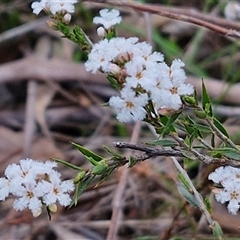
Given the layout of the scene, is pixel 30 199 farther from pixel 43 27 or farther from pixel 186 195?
pixel 43 27

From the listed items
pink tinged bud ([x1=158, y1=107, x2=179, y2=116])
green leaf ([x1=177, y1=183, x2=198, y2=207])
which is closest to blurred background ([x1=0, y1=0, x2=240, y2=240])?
green leaf ([x1=177, y1=183, x2=198, y2=207])

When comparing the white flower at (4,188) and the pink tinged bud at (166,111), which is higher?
the pink tinged bud at (166,111)

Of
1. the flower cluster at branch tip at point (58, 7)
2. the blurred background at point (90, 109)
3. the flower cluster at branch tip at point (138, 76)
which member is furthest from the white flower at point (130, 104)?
the blurred background at point (90, 109)

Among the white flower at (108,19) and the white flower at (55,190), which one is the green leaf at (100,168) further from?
the white flower at (108,19)

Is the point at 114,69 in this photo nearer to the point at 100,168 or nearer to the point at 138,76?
the point at 138,76

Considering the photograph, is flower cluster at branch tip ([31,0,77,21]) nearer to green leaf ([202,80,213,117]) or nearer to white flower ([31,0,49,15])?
white flower ([31,0,49,15])

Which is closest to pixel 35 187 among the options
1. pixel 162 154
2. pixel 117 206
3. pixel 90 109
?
pixel 162 154

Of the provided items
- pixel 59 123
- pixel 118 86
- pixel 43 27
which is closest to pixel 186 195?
pixel 118 86
